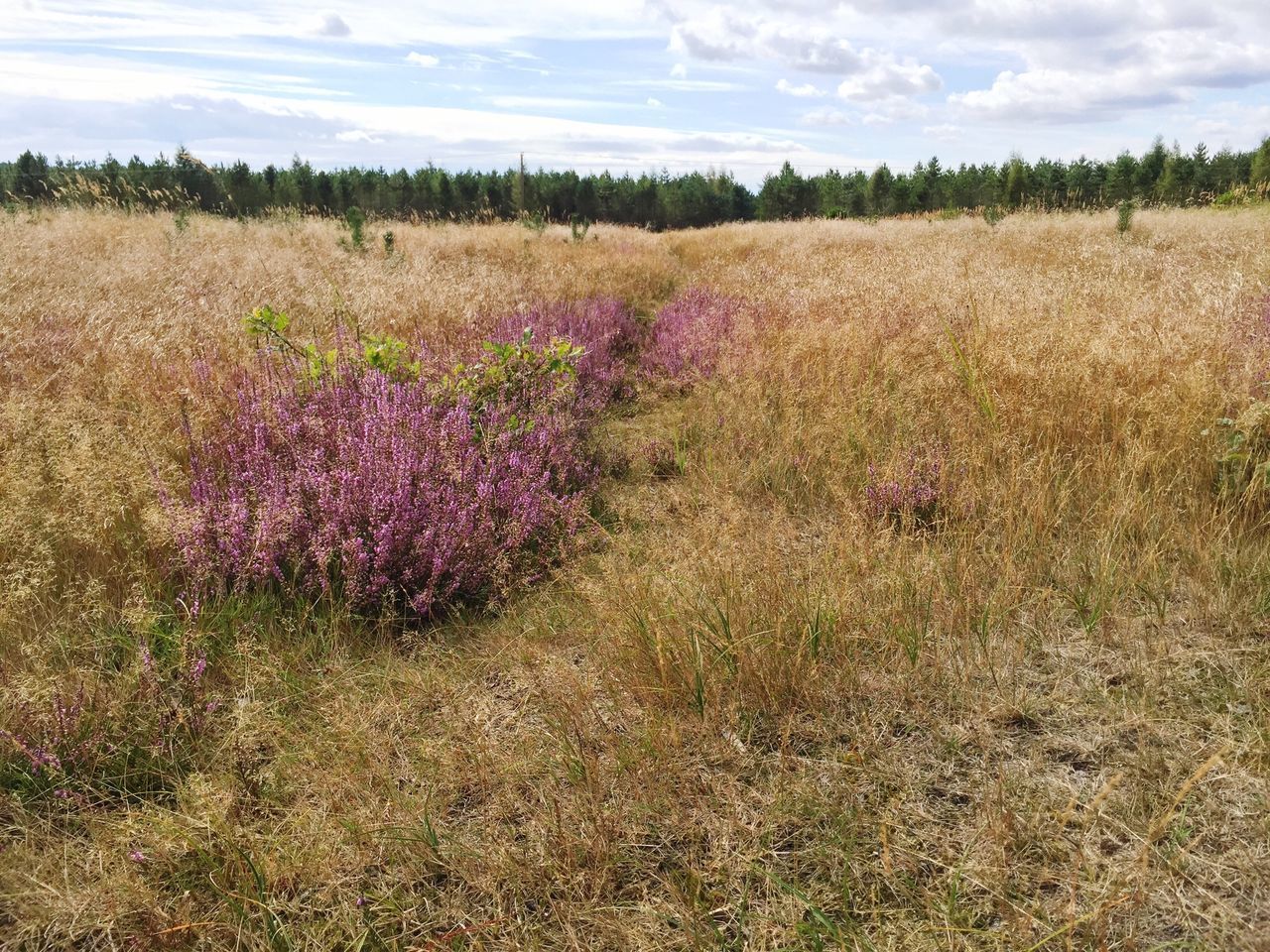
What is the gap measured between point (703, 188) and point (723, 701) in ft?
274

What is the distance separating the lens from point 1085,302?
549 cm

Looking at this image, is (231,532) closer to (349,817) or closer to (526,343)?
(349,817)

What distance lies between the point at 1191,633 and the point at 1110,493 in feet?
3.33

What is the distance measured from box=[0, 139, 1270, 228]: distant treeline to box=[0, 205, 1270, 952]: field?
38.2m

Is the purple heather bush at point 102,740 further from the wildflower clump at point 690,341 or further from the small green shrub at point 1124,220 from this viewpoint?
the small green shrub at point 1124,220

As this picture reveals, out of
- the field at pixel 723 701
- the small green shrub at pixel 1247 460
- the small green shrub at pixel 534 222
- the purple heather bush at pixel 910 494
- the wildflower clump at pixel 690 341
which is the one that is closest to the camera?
the field at pixel 723 701

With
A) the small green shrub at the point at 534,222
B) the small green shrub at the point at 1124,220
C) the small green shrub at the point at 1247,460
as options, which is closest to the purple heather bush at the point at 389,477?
the small green shrub at the point at 1247,460

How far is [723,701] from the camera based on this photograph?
2178 millimetres

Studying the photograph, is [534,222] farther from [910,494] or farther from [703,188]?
[703,188]

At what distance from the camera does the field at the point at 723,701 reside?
5.33ft

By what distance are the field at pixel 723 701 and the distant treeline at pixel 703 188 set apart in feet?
125

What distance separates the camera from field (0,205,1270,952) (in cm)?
162

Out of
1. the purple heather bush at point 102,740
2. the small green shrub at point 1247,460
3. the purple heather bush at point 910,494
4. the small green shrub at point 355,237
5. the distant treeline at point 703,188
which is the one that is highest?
the distant treeline at point 703,188

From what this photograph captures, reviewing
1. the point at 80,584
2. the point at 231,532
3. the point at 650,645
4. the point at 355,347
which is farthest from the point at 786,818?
the point at 355,347
